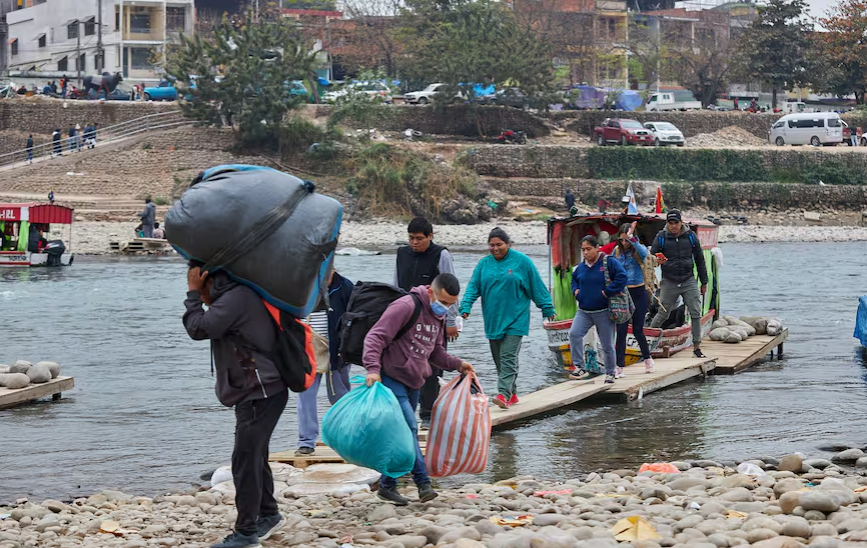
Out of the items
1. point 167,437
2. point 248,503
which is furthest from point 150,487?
point 248,503

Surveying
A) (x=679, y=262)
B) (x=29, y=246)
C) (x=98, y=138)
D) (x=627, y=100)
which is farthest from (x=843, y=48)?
(x=679, y=262)

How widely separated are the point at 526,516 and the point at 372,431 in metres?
0.95

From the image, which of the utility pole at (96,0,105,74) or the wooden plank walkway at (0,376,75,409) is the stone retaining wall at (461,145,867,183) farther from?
the wooden plank walkway at (0,376,75,409)

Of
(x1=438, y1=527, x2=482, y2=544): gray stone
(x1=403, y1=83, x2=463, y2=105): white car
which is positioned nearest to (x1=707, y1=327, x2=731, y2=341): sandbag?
(x1=438, y1=527, x2=482, y2=544): gray stone

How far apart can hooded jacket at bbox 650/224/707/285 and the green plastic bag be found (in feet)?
21.9

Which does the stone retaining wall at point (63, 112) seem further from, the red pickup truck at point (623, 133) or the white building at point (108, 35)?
the red pickup truck at point (623, 133)

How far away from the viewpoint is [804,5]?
196 feet

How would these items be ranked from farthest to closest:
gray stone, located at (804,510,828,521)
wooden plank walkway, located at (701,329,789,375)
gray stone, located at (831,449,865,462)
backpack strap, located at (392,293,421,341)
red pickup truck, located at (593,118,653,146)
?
red pickup truck, located at (593,118,653,146) < wooden plank walkway, located at (701,329,789,375) < gray stone, located at (831,449,865,462) < backpack strap, located at (392,293,421,341) < gray stone, located at (804,510,828,521)

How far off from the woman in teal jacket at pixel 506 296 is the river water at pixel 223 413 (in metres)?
0.69

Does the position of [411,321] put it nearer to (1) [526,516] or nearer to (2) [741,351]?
(1) [526,516]

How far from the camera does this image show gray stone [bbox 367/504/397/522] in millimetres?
6094

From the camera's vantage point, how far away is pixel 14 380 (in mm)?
11094

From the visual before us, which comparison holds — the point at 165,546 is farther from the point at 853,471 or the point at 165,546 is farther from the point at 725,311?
the point at 725,311

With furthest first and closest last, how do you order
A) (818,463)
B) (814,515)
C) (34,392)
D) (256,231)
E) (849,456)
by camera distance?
(34,392) → (849,456) → (818,463) → (814,515) → (256,231)
